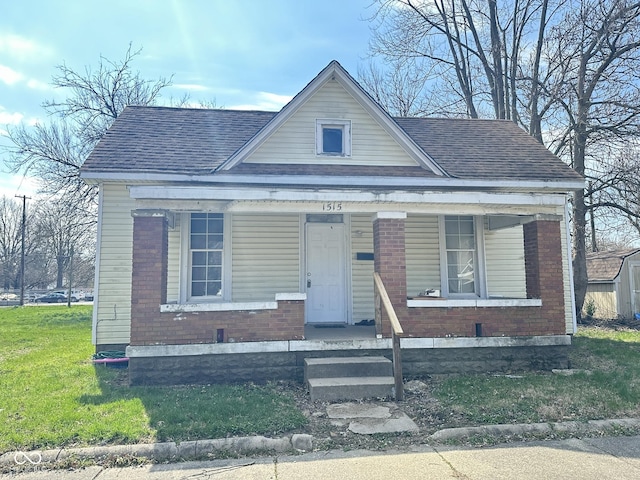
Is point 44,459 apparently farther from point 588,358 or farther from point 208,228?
point 588,358

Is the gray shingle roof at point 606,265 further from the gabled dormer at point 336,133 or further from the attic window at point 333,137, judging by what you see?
the attic window at point 333,137

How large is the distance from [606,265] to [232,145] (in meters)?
14.5

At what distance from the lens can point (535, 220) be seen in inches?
322

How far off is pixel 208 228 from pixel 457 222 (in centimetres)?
547

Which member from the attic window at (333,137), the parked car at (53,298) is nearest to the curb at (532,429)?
the attic window at (333,137)

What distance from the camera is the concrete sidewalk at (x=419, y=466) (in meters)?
4.09

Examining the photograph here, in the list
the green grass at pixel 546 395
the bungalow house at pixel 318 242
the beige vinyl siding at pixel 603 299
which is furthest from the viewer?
the beige vinyl siding at pixel 603 299

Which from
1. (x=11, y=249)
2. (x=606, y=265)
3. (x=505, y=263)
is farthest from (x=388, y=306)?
(x=11, y=249)

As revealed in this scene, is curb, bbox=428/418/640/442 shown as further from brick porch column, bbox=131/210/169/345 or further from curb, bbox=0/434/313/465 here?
brick porch column, bbox=131/210/169/345

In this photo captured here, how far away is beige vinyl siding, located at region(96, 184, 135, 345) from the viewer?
891cm

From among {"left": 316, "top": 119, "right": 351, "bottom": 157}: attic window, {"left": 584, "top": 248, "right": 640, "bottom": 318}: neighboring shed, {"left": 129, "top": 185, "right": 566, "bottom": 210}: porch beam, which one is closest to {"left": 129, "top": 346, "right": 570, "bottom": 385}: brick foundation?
{"left": 129, "top": 185, "right": 566, "bottom": 210}: porch beam

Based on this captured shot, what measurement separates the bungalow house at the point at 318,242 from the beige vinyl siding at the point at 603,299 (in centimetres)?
694

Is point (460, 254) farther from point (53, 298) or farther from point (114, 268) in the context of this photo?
point (53, 298)

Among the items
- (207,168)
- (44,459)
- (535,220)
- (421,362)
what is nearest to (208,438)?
(44,459)
